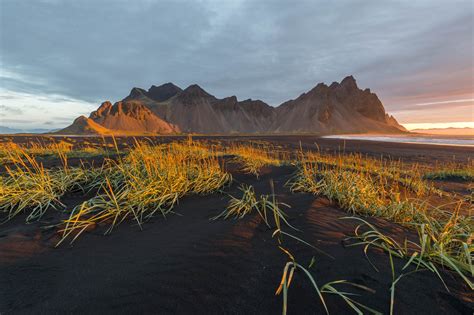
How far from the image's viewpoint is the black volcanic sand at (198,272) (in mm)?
1343

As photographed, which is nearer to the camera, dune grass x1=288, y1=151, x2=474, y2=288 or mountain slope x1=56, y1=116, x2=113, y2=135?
dune grass x1=288, y1=151, x2=474, y2=288

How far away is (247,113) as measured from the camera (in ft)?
465

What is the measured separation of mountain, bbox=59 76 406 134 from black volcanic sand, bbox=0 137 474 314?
9535 centimetres

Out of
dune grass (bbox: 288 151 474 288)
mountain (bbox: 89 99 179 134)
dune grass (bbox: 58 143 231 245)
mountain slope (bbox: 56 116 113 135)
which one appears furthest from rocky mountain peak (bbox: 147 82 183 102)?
dune grass (bbox: 288 151 474 288)

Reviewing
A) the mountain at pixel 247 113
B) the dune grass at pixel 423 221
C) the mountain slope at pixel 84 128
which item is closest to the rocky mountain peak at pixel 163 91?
the mountain at pixel 247 113

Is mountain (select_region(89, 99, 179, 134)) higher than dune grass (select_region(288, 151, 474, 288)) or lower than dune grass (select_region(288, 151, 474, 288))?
higher

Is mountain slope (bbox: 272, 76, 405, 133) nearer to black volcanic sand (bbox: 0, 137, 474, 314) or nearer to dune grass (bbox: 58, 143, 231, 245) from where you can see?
dune grass (bbox: 58, 143, 231, 245)

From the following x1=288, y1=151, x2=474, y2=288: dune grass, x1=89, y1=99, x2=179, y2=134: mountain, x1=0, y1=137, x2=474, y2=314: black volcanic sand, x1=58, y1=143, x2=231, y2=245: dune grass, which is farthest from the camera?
x1=89, y1=99, x2=179, y2=134: mountain

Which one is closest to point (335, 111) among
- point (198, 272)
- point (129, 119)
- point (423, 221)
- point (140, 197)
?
point (129, 119)

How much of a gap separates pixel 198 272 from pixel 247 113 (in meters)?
144

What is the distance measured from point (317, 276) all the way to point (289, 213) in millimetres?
1135

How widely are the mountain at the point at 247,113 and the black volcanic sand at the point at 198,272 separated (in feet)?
313

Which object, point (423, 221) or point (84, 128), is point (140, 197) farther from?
point (84, 128)

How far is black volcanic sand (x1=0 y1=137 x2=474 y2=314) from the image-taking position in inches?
52.9
